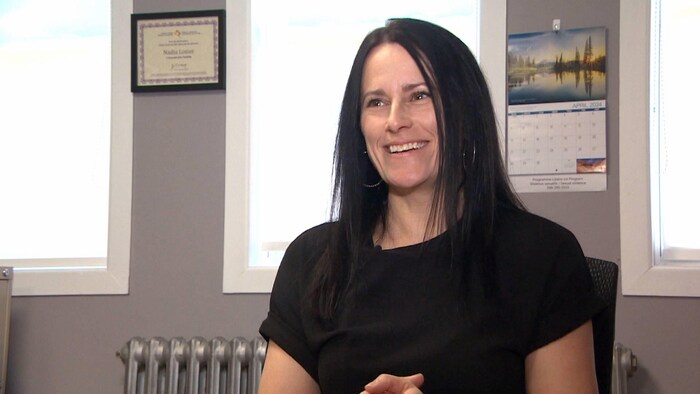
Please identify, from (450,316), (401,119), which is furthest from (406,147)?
(450,316)

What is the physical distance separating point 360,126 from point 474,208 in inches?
11.6

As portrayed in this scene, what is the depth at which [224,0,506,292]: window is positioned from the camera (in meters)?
2.57

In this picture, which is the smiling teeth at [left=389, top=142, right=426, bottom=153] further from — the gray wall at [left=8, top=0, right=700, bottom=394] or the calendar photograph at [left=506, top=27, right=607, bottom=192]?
the gray wall at [left=8, top=0, right=700, bottom=394]

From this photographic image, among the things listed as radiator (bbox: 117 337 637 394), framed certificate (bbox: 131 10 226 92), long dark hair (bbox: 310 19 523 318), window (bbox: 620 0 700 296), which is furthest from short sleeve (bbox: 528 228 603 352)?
framed certificate (bbox: 131 10 226 92)

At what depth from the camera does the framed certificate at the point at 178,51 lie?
2607 millimetres

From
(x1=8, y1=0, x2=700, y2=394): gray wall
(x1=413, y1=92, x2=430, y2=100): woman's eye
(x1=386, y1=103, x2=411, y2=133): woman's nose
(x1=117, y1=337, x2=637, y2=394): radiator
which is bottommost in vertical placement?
(x1=117, y1=337, x2=637, y2=394): radiator

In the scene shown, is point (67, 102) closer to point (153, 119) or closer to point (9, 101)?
→ point (9, 101)

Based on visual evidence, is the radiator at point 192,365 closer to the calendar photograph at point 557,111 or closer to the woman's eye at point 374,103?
the calendar photograph at point 557,111

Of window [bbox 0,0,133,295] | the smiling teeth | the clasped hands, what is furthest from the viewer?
window [bbox 0,0,133,295]

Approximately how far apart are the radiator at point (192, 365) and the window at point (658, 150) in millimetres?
1286

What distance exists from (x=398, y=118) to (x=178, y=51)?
1.59 meters

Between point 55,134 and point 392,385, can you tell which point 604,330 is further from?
point 55,134

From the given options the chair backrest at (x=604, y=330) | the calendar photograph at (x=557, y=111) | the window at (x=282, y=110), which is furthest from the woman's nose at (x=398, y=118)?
the window at (x=282, y=110)

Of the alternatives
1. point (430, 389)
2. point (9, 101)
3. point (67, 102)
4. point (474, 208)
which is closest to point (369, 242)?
point (474, 208)
